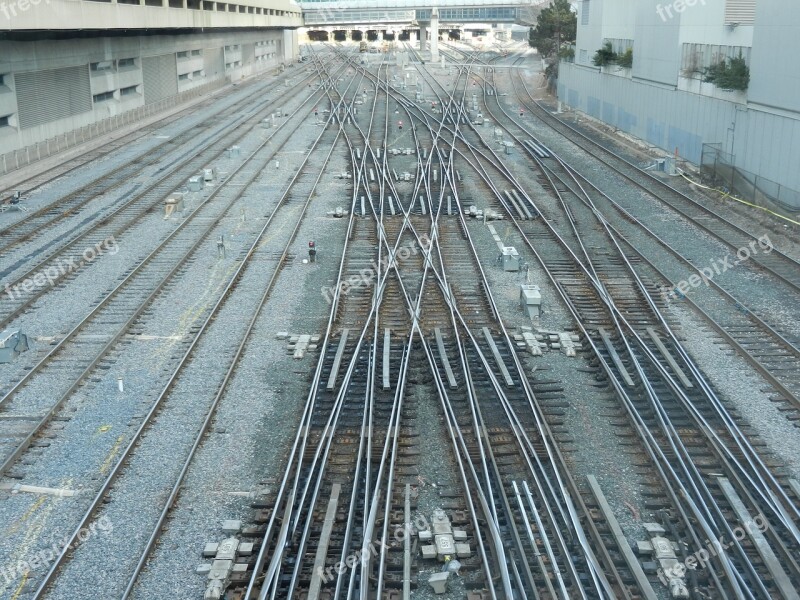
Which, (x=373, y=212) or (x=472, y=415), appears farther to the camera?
(x=373, y=212)

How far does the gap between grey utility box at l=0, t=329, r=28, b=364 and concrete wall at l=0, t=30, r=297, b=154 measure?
50.9ft

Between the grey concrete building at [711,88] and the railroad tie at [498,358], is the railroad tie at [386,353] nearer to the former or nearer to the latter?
the railroad tie at [498,358]

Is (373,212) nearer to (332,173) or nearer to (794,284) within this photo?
(332,173)

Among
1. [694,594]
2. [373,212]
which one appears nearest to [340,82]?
[373,212]

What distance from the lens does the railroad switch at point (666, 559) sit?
6.93 metres

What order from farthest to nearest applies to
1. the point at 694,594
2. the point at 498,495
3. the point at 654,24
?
the point at 654,24 → the point at 498,495 → the point at 694,594

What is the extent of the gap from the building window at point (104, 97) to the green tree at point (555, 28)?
83.6ft

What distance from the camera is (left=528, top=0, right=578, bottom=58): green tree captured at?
4922 centimetres

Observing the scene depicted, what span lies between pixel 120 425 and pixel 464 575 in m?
4.52

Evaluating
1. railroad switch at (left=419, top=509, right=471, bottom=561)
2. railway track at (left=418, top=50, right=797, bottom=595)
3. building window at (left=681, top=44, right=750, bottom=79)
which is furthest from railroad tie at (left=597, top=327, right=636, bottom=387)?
building window at (left=681, top=44, right=750, bottom=79)

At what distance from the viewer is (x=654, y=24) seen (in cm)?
2903

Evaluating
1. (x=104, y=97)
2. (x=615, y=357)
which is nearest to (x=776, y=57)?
(x=615, y=357)

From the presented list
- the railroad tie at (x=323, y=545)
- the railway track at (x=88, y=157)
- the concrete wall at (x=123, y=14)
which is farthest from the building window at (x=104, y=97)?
the railroad tie at (x=323, y=545)

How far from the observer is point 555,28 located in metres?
49.9
